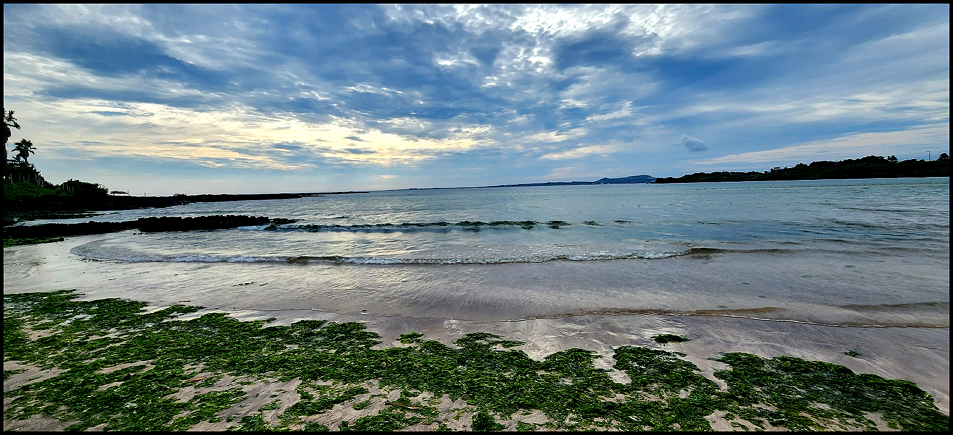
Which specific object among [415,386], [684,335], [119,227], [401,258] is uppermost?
[119,227]

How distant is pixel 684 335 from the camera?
7016 mm

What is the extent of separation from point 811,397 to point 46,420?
31.8 feet

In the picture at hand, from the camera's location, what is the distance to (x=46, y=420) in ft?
14.9

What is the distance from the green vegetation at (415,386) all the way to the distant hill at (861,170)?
119439 millimetres

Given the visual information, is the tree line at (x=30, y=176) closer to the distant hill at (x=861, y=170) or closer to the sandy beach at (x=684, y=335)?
the sandy beach at (x=684, y=335)

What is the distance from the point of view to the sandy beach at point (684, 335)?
544 centimetres

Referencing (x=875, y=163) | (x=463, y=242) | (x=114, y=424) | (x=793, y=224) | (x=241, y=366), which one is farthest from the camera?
(x=875, y=163)

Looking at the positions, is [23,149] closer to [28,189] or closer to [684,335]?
[28,189]

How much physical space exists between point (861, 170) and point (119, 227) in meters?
175

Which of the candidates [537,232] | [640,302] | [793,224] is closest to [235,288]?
[640,302]

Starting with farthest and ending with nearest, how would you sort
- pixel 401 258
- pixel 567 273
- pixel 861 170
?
pixel 861 170
pixel 401 258
pixel 567 273

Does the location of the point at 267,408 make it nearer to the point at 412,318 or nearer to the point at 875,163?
the point at 412,318

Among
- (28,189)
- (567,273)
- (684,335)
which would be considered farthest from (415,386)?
(28,189)

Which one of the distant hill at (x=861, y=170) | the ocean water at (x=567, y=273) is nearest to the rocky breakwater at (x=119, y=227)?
the ocean water at (x=567, y=273)
